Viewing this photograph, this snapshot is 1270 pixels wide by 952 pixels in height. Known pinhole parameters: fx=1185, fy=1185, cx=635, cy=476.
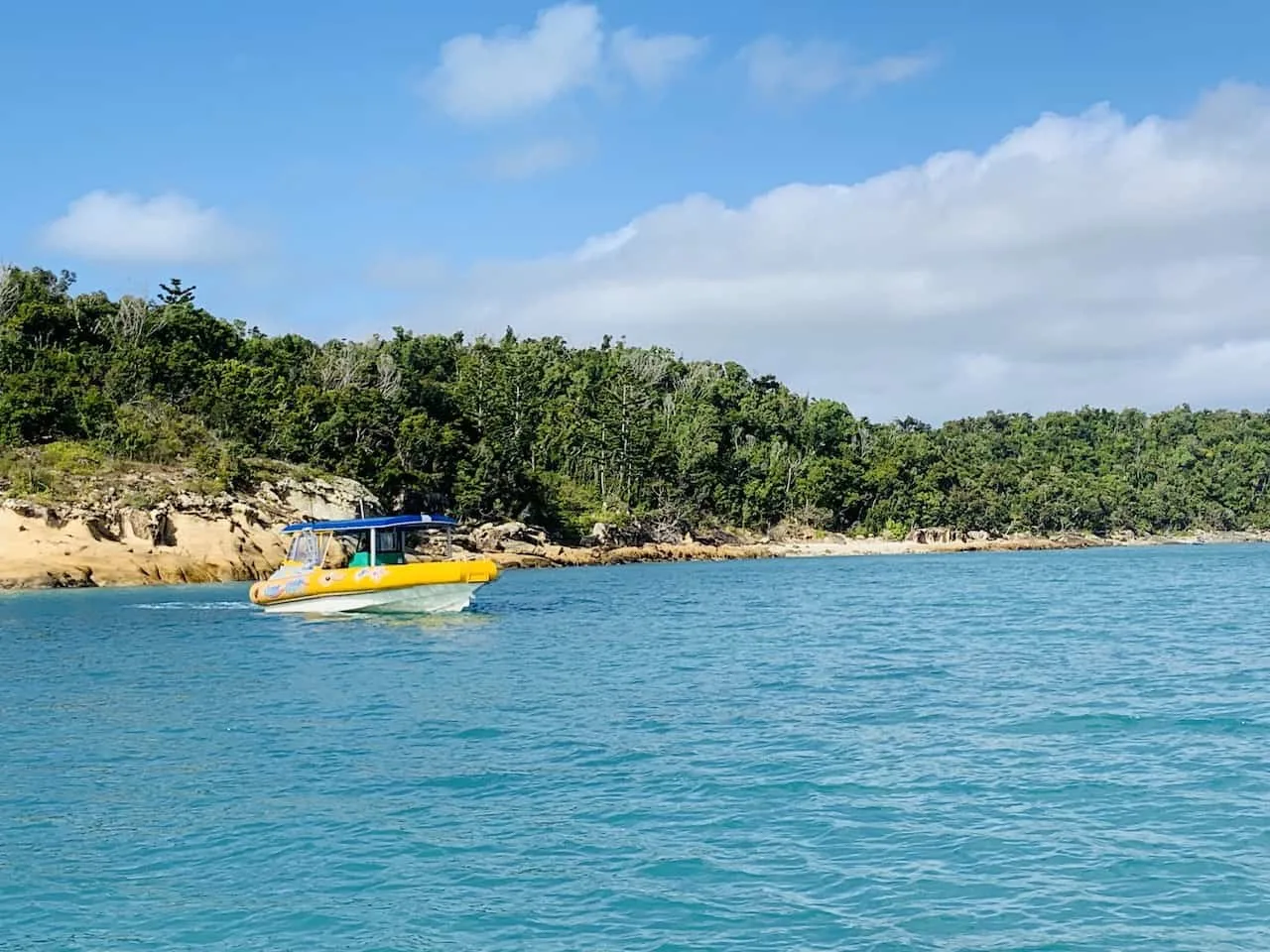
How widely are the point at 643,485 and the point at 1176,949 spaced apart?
10123 cm

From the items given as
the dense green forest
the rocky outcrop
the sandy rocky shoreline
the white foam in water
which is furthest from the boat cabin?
the dense green forest

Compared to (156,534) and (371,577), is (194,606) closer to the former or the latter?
(371,577)

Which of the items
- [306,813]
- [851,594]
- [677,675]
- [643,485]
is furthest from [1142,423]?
[306,813]

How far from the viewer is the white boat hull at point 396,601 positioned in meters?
37.5

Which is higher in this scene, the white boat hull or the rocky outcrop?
the rocky outcrop

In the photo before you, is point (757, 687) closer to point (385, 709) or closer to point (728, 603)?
point (385, 709)

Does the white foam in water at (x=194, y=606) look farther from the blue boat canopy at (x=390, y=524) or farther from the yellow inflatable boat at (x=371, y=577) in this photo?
the blue boat canopy at (x=390, y=524)

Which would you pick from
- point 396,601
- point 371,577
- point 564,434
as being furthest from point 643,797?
point 564,434

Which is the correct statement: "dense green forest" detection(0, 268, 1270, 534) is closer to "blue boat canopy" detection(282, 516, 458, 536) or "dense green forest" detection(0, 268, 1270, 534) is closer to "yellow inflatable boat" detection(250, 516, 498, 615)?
"yellow inflatable boat" detection(250, 516, 498, 615)

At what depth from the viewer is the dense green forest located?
75750 mm

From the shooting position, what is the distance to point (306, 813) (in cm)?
1329

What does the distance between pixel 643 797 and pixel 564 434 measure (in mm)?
98676

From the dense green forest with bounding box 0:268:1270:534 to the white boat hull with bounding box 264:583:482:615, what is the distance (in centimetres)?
3214

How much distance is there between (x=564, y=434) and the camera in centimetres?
11181
